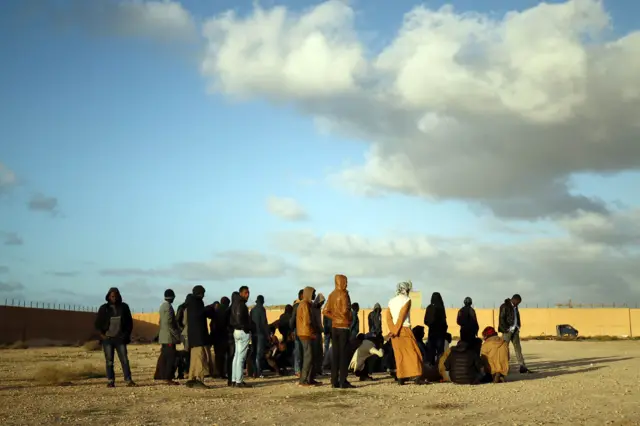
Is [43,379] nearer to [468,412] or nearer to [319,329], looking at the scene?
[319,329]

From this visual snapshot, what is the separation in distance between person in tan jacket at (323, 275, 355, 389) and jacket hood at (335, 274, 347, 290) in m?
0.19

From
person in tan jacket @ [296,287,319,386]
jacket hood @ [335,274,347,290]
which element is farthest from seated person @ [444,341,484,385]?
person in tan jacket @ [296,287,319,386]

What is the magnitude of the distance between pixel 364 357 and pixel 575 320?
142 feet

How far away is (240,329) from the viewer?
1391 centimetres

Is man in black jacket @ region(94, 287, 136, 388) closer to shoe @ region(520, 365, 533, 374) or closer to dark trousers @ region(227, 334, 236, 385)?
dark trousers @ region(227, 334, 236, 385)

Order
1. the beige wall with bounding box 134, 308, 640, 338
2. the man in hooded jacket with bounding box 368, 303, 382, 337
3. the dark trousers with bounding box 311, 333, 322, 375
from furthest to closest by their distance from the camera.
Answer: the beige wall with bounding box 134, 308, 640, 338, the man in hooded jacket with bounding box 368, 303, 382, 337, the dark trousers with bounding box 311, 333, 322, 375

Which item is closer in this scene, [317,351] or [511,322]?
[317,351]

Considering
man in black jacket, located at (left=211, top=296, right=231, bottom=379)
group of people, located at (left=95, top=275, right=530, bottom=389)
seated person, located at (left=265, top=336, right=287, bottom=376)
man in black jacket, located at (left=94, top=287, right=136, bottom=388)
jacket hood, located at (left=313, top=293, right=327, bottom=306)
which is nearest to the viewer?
group of people, located at (left=95, top=275, right=530, bottom=389)

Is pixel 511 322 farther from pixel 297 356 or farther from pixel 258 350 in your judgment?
pixel 258 350

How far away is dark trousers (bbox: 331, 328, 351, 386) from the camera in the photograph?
43.7 feet

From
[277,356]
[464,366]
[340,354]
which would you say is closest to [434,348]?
[464,366]

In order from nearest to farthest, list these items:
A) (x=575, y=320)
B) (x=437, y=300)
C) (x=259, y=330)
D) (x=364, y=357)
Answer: (x=364, y=357)
(x=259, y=330)
(x=437, y=300)
(x=575, y=320)

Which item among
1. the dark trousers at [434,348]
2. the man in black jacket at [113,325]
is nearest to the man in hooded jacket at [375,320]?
the dark trousers at [434,348]

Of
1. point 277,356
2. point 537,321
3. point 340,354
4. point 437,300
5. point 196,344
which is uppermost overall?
point 537,321
